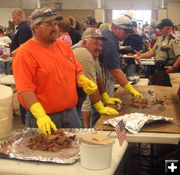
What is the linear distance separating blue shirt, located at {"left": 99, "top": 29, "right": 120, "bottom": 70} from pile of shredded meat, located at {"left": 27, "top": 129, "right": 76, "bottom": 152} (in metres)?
1.57

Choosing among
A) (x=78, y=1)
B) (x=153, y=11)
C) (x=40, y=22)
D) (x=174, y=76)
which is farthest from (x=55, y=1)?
(x=40, y=22)

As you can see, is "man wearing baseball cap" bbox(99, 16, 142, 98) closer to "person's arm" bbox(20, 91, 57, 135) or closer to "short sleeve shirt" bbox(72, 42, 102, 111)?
"short sleeve shirt" bbox(72, 42, 102, 111)

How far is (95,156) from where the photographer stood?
153 centimetres

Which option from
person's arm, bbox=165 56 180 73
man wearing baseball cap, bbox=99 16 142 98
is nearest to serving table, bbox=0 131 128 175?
man wearing baseball cap, bbox=99 16 142 98

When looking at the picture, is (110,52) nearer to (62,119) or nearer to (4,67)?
(62,119)

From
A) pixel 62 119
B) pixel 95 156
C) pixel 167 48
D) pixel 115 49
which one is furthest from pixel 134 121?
pixel 167 48

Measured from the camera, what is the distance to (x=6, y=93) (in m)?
2.01

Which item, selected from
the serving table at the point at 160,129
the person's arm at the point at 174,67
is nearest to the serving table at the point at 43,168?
the serving table at the point at 160,129

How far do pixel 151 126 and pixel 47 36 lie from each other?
3.55 ft

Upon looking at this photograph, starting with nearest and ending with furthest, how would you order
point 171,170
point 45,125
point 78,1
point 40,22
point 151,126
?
1. point 171,170
2. point 45,125
3. point 40,22
4. point 151,126
5. point 78,1

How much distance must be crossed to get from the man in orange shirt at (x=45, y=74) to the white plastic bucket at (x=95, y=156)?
1.45 feet

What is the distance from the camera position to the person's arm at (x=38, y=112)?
74.2 inches

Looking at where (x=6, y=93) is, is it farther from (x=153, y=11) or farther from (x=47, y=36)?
(x=153, y=11)

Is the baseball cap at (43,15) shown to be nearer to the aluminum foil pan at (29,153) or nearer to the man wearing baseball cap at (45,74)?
the man wearing baseball cap at (45,74)
